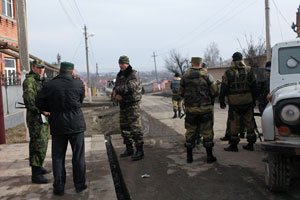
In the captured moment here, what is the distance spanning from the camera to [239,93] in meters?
5.45

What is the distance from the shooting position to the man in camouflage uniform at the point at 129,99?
17.6 ft

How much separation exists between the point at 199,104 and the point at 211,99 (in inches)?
11.7

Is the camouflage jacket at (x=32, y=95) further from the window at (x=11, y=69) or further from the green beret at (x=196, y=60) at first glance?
the window at (x=11, y=69)

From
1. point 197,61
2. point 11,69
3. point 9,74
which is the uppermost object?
point 11,69

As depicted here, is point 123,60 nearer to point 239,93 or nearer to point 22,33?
point 239,93

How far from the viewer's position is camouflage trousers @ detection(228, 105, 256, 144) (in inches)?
216

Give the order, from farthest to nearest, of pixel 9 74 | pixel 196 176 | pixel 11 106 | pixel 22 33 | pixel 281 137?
pixel 9 74, pixel 11 106, pixel 22 33, pixel 196 176, pixel 281 137

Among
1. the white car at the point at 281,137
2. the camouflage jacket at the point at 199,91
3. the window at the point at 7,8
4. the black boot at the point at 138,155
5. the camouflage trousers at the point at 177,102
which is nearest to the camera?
the white car at the point at 281,137

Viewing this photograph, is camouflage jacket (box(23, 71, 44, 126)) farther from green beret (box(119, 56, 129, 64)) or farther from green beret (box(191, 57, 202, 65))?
green beret (box(191, 57, 202, 65))

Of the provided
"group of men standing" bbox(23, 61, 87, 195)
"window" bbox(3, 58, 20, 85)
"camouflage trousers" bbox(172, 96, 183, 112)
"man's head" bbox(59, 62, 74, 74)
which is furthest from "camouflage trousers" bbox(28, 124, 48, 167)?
"window" bbox(3, 58, 20, 85)

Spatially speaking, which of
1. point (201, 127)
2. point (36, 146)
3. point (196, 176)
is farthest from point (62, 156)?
→ point (201, 127)

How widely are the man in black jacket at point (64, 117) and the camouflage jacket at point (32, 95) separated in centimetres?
55

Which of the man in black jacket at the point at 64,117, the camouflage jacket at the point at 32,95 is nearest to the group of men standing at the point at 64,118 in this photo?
the man in black jacket at the point at 64,117

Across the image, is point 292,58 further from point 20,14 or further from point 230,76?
point 20,14
